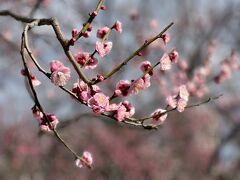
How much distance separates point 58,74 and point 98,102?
24 cm

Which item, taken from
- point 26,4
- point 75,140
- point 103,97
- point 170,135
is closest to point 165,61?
point 103,97

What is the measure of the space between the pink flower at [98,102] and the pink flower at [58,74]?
0.16 m

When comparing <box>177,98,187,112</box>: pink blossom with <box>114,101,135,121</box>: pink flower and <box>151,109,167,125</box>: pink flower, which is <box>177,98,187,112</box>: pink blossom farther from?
<box>114,101,135,121</box>: pink flower

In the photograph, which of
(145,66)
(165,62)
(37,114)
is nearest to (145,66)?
(145,66)

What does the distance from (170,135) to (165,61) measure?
22.4 m

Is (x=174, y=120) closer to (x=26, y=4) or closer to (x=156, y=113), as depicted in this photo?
(x=26, y=4)

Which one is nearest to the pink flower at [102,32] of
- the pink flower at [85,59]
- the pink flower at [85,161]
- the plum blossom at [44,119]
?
the pink flower at [85,59]

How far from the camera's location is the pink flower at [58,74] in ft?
7.59

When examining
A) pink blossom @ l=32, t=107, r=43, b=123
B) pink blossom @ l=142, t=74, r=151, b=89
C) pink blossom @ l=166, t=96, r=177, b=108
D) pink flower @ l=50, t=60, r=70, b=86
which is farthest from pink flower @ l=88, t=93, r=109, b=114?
pink blossom @ l=166, t=96, r=177, b=108

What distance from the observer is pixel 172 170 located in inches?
842

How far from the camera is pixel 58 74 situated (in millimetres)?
2316

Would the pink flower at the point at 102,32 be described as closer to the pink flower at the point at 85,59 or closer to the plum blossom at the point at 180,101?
the pink flower at the point at 85,59

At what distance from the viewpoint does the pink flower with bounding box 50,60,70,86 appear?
231cm

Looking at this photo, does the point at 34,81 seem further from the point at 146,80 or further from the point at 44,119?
the point at 146,80
